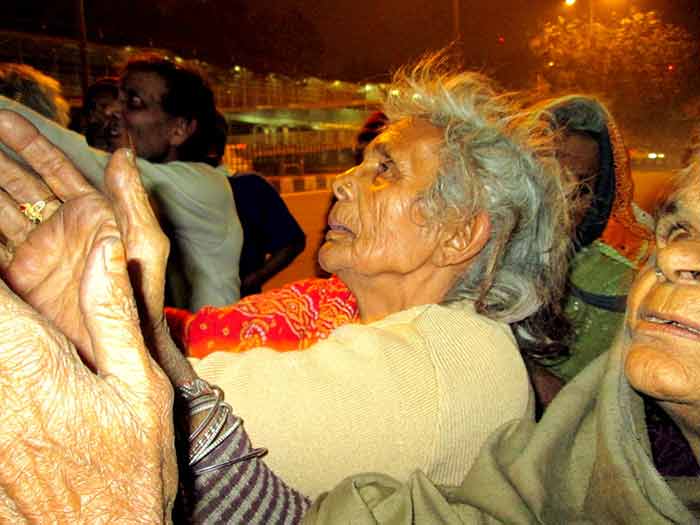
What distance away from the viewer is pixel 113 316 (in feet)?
2.47

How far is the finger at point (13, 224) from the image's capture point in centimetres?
135

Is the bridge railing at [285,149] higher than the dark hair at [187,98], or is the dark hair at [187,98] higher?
the dark hair at [187,98]

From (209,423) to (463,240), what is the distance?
1.10m

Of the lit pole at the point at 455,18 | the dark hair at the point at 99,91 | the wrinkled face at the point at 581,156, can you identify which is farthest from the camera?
the lit pole at the point at 455,18

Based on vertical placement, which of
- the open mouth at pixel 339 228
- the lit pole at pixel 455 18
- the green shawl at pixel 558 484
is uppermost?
the lit pole at pixel 455 18

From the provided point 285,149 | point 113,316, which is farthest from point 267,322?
point 285,149

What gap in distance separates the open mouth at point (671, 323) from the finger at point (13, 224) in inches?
56.6

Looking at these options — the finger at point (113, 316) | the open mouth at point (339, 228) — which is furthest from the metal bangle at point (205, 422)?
the open mouth at point (339, 228)

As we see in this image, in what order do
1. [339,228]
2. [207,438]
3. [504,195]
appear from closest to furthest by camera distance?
1. [207,438]
2. [504,195]
3. [339,228]

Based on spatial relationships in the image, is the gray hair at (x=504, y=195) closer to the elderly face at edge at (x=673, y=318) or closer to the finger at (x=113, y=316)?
the elderly face at edge at (x=673, y=318)

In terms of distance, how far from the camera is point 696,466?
4.89 feet

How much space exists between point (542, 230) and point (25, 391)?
1719 mm

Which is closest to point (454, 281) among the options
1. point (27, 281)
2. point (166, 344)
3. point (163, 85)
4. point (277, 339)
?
point (277, 339)

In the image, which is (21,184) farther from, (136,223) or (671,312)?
(671,312)
